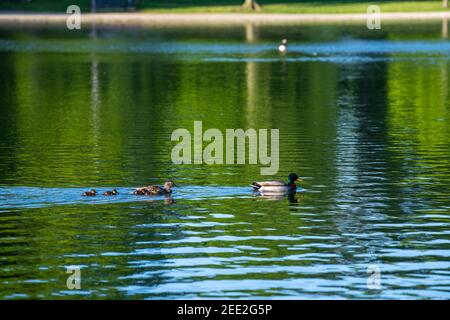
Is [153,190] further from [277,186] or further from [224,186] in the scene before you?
[277,186]

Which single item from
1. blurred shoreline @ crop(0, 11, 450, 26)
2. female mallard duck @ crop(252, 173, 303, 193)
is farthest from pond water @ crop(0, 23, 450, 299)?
blurred shoreline @ crop(0, 11, 450, 26)

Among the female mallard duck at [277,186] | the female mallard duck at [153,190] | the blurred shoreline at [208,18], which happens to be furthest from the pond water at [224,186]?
the blurred shoreline at [208,18]

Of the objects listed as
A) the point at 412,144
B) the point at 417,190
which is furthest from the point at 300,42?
the point at 417,190

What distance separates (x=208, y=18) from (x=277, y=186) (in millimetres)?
91511

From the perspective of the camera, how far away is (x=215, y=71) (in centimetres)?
7675

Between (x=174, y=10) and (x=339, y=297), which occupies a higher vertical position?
(x=174, y=10)

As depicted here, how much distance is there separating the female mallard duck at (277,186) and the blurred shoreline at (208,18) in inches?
3478

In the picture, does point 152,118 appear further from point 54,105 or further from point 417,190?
point 417,190

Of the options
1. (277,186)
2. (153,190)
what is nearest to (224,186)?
(277,186)

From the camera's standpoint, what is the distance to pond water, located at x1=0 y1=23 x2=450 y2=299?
2588cm

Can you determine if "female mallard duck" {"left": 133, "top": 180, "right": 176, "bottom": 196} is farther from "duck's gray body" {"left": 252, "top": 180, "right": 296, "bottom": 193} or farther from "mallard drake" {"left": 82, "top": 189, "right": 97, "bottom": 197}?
"duck's gray body" {"left": 252, "top": 180, "right": 296, "bottom": 193}

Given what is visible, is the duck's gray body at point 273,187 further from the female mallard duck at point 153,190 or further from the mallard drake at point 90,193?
the mallard drake at point 90,193

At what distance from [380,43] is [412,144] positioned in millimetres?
56483

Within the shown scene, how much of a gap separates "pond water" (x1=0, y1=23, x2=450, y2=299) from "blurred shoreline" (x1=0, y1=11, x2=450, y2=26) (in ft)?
150
